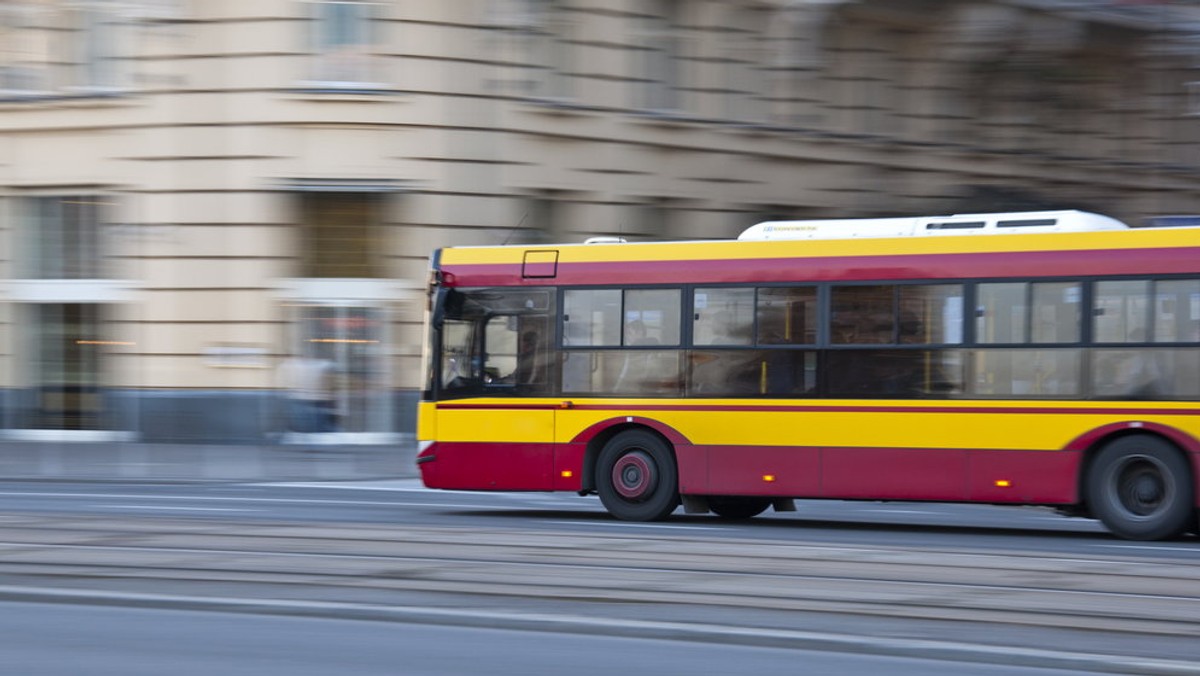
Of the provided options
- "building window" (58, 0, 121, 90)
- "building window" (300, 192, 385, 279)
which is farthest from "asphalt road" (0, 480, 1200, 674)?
"building window" (58, 0, 121, 90)

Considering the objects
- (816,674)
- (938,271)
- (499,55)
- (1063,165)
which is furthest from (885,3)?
(816,674)

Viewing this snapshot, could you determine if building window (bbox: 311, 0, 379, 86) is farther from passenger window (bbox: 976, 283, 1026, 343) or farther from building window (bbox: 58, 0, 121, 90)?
passenger window (bbox: 976, 283, 1026, 343)

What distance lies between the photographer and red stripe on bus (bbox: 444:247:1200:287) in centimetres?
1302

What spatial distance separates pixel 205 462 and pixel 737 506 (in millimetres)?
9554

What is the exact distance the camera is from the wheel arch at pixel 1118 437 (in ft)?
41.8

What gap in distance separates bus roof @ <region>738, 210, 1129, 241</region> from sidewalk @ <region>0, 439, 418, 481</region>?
866 cm

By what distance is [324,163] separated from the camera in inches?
981

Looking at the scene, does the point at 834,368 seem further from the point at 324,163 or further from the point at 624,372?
the point at 324,163

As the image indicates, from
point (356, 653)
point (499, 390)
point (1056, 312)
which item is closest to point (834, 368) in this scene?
point (1056, 312)

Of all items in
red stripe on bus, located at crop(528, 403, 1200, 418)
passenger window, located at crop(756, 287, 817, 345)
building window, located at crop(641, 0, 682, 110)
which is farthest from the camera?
building window, located at crop(641, 0, 682, 110)

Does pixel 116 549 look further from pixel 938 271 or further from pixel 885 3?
pixel 885 3

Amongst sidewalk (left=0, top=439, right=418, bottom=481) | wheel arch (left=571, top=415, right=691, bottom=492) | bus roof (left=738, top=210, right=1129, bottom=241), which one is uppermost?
bus roof (left=738, top=210, right=1129, bottom=241)

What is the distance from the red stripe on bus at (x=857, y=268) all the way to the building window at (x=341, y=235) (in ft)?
33.5

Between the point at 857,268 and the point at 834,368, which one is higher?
the point at 857,268
